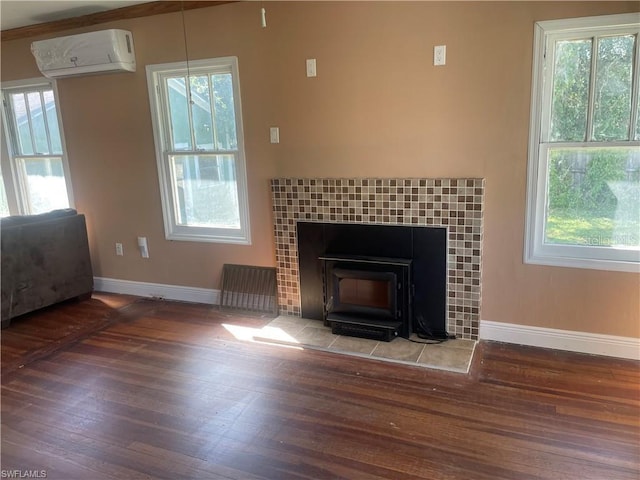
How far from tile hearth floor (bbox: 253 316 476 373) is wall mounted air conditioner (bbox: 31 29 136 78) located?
8.36 feet

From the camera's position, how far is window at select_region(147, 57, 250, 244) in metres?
3.62

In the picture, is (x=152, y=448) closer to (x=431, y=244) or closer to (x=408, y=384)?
(x=408, y=384)

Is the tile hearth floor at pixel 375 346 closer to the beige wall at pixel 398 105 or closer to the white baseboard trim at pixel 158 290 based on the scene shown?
the beige wall at pixel 398 105

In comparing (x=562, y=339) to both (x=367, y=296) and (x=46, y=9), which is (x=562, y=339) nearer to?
(x=367, y=296)

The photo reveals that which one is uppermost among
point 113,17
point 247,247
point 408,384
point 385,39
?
point 113,17

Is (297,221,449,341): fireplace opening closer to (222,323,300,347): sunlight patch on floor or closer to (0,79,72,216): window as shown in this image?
(222,323,300,347): sunlight patch on floor

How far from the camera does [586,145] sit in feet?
8.81

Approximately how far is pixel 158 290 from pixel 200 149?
1.45 meters

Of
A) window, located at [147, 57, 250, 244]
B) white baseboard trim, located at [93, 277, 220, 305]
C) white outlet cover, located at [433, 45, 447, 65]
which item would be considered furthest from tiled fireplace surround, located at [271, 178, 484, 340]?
white baseboard trim, located at [93, 277, 220, 305]

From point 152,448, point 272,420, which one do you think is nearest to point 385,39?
point 272,420

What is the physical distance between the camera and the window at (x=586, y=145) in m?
2.56

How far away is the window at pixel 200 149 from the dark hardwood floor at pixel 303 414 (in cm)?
112

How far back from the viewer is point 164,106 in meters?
3.86

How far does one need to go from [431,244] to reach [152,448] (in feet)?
6.77
